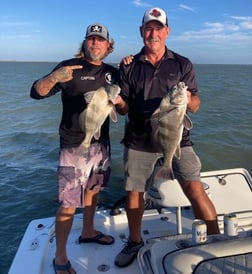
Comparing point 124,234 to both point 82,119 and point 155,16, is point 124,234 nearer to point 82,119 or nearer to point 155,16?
point 82,119

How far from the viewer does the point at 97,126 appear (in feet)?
11.0

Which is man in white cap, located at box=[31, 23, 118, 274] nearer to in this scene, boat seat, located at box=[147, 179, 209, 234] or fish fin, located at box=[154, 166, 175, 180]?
fish fin, located at box=[154, 166, 175, 180]

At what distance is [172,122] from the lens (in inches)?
125

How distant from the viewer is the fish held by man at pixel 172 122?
10.0ft

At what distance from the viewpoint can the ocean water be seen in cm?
746

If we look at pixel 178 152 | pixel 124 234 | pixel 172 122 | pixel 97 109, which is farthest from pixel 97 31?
pixel 124 234

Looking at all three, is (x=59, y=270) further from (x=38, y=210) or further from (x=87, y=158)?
(x=38, y=210)

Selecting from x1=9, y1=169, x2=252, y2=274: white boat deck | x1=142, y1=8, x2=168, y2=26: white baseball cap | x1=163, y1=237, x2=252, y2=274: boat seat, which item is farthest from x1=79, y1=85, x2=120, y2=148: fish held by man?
x1=163, y1=237, x2=252, y2=274: boat seat

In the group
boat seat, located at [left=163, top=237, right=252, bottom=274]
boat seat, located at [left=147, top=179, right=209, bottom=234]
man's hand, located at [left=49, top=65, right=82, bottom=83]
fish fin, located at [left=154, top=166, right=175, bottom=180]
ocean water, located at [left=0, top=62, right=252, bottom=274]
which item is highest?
man's hand, located at [left=49, top=65, right=82, bottom=83]

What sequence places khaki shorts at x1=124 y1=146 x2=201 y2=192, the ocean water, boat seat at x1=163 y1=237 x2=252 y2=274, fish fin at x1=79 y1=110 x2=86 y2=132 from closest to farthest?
boat seat at x1=163 y1=237 x2=252 y2=274
fish fin at x1=79 y1=110 x2=86 y2=132
khaki shorts at x1=124 y1=146 x2=201 y2=192
the ocean water

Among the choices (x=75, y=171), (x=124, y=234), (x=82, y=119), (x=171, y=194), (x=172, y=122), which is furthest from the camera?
(x=124, y=234)

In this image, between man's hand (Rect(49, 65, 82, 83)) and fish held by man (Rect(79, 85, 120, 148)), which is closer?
fish held by man (Rect(79, 85, 120, 148))

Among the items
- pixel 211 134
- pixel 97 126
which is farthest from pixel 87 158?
pixel 211 134

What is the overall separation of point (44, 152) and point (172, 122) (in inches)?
350
